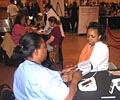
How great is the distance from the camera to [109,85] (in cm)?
233

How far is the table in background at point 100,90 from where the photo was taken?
2.07 meters

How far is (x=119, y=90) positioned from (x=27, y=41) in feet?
2.74

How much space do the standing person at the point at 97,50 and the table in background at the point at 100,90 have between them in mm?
118

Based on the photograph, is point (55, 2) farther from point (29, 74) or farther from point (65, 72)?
point (29, 74)

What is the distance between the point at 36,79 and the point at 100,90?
2.18 feet

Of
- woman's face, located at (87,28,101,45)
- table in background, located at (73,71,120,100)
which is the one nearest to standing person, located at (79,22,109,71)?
woman's face, located at (87,28,101,45)

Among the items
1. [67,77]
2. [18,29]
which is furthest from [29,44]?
[18,29]

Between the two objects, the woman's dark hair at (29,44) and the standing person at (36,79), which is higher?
the woman's dark hair at (29,44)

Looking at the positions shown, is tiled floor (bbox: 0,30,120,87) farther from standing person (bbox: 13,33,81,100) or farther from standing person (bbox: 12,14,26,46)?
standing person (bbox: 13,33,81,100)

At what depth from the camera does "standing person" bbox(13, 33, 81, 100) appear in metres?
1.73

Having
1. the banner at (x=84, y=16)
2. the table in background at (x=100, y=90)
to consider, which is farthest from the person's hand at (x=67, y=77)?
the banner at (x=84, y=16)

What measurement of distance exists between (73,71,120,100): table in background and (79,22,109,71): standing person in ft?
0.39

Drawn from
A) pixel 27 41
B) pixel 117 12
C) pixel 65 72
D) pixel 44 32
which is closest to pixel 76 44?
pixel 44 32

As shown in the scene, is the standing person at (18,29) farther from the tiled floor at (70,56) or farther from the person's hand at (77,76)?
the person's hand at (77,76)
